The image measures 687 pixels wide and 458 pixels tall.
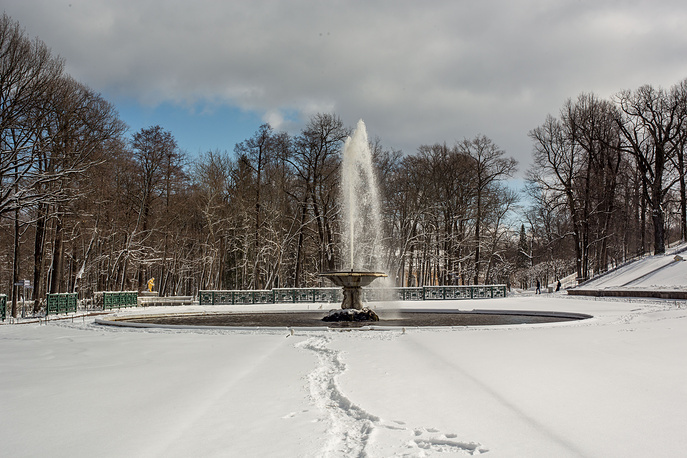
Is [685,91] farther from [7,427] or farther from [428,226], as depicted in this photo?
[7,427]

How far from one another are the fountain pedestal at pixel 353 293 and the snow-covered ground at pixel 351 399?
674cm

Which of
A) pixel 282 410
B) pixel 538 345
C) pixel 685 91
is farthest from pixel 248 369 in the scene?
pixel 685 91

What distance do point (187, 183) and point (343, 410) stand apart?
133 feet

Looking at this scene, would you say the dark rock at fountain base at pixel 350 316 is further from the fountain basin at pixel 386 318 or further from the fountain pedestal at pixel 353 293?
the fountain basin at pixel 386 318

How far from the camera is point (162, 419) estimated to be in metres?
5.12

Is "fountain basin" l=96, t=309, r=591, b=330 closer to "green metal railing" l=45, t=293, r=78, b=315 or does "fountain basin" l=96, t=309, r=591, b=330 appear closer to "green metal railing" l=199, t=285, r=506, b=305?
"green metal railing" l=45, t=293, r=78, b=315

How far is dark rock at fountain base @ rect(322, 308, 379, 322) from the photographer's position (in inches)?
691

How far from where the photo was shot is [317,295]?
31812 mm

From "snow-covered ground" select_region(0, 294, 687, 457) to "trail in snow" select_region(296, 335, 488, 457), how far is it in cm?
2

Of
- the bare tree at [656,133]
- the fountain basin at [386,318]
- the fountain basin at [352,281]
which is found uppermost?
the bare tree at [656,133]

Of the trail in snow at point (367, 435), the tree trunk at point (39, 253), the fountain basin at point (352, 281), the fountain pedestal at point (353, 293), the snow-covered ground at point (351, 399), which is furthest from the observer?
the tree trunk at point (39, 253)

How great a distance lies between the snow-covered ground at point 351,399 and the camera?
14.1 feet

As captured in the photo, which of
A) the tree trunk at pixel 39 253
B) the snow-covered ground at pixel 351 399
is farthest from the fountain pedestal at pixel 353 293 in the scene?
the tree trunk at pixel 39 253

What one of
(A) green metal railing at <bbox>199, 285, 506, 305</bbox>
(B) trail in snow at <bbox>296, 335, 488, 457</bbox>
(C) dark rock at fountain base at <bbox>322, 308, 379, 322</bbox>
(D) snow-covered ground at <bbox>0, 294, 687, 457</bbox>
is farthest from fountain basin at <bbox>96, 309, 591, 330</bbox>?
(B) trail in snow at <bbox>296, 335, 488, 457</bbox>
